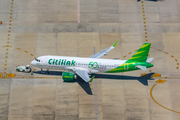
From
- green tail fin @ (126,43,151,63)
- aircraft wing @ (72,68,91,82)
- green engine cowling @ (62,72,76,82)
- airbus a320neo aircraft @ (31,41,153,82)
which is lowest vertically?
green engine cowling @ (62,72,76,82)

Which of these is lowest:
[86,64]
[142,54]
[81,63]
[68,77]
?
[68,77]

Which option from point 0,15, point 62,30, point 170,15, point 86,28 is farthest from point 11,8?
point 170,15

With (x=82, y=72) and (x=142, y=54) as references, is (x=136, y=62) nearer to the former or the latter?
(x=142, y=54)

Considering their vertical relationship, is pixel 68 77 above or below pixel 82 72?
below

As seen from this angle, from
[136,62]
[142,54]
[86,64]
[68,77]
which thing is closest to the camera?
[142,54]

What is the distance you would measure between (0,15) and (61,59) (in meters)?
26.9

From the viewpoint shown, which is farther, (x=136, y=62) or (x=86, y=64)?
(x=86, y=64)

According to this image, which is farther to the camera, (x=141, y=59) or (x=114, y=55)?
(x=114, y=55)

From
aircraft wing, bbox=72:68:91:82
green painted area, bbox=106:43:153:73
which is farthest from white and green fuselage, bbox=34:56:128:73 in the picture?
aircraft wing, bbox=72:68:91:82

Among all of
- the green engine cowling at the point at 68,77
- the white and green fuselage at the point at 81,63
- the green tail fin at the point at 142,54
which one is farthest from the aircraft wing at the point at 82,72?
the green tail fin at the point at 142,54

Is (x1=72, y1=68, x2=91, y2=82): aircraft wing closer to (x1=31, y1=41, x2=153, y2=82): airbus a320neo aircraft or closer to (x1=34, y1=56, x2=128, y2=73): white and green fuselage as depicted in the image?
(x1=31, y1=41, x2=153, y2=82): airbus a320neo aircraft

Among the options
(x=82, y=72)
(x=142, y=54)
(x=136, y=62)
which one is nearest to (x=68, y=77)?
(x=82, y=72)

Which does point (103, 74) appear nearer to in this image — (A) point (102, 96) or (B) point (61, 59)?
(A) point (102, 96)

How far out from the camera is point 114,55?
4972 cm
